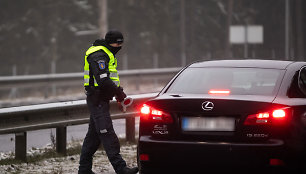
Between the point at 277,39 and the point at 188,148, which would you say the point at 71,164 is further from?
the point at 277,39

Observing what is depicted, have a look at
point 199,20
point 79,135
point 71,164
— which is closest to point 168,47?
point 199,20

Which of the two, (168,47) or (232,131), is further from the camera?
(168,47)

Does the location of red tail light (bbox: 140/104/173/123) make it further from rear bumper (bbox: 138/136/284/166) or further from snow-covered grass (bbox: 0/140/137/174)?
snow-covered grass (bbox: 0/140/137/174)

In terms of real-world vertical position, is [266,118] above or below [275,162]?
above

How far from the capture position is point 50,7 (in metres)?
47.0

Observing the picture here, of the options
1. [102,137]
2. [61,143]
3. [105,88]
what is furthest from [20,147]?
[105,88]

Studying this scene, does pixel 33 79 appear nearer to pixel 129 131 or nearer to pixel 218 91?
pixel 129 131

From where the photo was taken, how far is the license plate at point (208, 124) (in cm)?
675

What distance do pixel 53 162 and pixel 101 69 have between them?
6.57ft

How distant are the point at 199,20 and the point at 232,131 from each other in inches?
2187

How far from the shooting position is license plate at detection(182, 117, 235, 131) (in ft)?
22.1

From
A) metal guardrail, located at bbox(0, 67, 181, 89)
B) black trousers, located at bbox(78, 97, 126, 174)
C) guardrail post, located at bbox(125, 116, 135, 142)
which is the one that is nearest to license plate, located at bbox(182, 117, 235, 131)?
black trousers, located at bbox(78, 97, 126, 174)

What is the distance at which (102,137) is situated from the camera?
8266 mm

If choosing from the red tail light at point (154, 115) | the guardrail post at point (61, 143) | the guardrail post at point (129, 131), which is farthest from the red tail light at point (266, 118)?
the guardrail post at point (129, 131)
